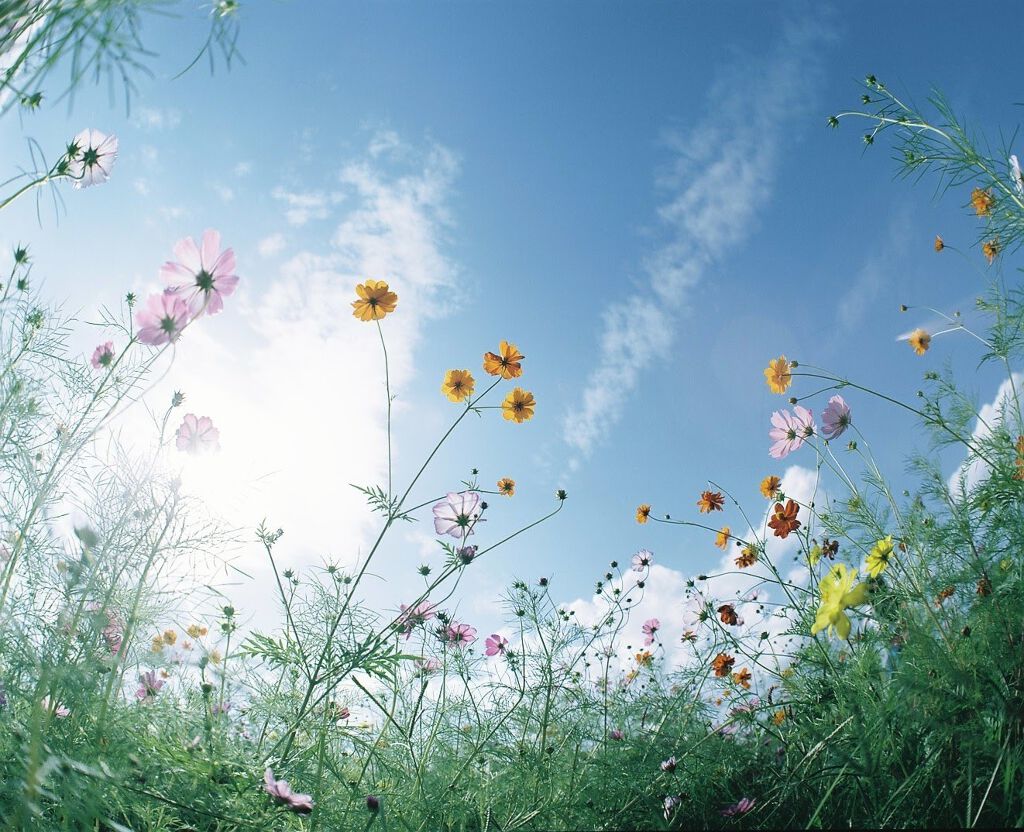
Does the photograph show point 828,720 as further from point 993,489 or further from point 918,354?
point 918,354

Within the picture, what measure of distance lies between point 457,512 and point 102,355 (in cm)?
135

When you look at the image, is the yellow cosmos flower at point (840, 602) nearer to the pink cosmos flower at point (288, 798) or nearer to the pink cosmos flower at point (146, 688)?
the pink cosmos flower at point (288, 798)

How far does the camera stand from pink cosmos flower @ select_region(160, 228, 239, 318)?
4.67 feet

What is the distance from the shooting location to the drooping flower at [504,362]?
7.03 ft

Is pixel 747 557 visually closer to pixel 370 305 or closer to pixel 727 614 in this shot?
pixel 727 614

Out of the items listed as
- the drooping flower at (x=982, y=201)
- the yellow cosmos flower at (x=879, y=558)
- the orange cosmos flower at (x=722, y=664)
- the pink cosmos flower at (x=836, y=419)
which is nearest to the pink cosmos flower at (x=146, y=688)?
the orange cosmos flower at (x=722, y=664)

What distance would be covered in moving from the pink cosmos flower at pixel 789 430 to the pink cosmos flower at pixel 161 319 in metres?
2.10

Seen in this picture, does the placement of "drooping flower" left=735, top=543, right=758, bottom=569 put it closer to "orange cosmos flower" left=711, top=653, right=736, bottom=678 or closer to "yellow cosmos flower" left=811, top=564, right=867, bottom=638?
"orange cosmos flower" left=711, top=653, right=736, bottom=678

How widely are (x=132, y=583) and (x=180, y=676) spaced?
0.47 meters

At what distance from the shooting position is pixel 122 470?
76.4 inches

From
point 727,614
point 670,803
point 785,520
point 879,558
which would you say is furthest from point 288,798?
point 785,520

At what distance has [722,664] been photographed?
211 cm

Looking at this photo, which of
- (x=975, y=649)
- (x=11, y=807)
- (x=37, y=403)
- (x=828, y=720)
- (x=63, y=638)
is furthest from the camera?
(x=37, y=403)

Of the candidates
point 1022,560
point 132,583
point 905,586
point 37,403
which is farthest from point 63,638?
point 1022,560
